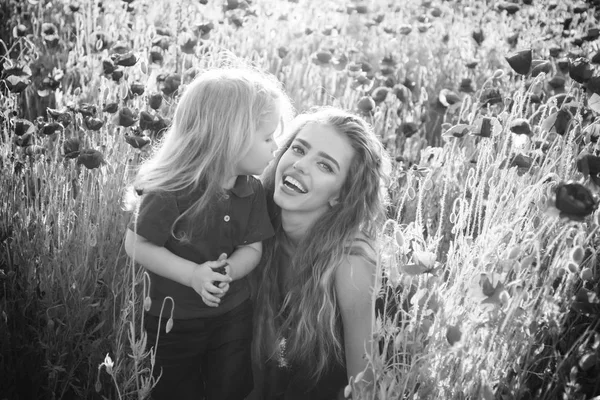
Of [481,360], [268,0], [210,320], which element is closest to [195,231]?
[210,320]

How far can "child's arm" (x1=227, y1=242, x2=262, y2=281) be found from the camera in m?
1.95

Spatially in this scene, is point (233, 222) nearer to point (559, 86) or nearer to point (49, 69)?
point (559, 86)

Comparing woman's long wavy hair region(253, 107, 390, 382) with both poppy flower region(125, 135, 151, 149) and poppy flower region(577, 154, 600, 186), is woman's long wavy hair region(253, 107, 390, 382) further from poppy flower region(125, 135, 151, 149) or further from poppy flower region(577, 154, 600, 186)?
poppy flower region(577, 154, 600, 186)

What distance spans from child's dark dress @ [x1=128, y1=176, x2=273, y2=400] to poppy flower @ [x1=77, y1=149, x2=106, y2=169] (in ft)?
0.74

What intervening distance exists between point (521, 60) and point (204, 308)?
54.3 inches

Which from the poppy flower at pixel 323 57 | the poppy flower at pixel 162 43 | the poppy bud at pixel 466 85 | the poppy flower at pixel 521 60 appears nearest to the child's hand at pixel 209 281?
the poppy flower at pixel 521 60

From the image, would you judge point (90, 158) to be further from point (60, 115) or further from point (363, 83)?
point (363, 83)

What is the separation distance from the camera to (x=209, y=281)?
5.76ft

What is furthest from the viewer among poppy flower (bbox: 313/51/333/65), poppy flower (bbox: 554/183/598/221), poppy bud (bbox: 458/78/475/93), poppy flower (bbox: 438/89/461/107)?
poppy flower (bbox: 313/51/333/65)

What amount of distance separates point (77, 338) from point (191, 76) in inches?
64.6

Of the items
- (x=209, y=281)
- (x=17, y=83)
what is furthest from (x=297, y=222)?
(x=17, y=83)

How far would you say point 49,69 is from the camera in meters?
3.70

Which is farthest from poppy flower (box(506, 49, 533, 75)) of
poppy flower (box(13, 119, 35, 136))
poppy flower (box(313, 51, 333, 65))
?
poppy flower (box(13, 119, 35, 136))

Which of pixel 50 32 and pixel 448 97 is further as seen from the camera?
pixel 50 32
